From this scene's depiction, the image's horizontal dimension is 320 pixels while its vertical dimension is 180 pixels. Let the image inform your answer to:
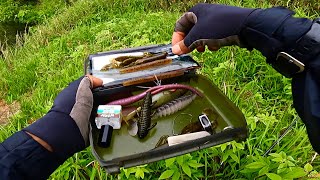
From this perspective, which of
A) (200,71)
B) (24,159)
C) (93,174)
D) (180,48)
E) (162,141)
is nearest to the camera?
(24,159)

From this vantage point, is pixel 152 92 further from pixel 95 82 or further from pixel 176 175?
pixel 176 175

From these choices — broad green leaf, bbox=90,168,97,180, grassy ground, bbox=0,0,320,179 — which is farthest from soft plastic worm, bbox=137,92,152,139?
broad green leaf, bbox=90,168,97,180

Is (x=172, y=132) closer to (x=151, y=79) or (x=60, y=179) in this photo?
(x=151, y=79)

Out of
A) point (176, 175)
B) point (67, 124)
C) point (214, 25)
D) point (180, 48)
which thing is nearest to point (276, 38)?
point (214, 25)

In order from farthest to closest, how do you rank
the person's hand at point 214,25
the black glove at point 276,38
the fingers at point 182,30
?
the fingers at point 182,30
the person's hand at point 214,25
the black glove at point 276,38

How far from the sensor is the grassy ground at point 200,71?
219cm

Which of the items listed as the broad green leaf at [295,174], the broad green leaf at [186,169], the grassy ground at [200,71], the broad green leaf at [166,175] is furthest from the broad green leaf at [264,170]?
the broad green leaf at [166,175]

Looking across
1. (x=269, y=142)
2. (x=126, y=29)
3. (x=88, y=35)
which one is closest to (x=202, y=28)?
(x=269, y=142)

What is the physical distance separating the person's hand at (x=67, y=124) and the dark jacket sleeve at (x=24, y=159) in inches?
1.2

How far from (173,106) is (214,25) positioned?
55 cm

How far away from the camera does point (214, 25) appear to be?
1.89 m

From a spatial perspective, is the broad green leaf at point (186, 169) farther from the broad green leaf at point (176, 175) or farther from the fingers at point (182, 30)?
the fingers at point (182, 30)

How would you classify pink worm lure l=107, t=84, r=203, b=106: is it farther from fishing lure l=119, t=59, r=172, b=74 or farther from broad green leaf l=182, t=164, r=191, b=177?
broad green leaf l=182, t=164, r=191, b=177

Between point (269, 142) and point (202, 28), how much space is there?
1052mm
